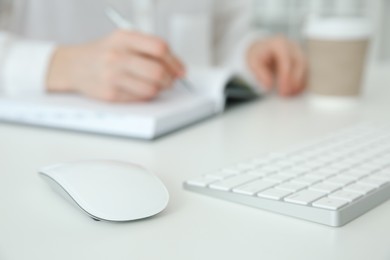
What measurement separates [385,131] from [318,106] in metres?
0.21

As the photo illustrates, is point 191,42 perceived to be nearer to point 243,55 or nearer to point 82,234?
point 243,55

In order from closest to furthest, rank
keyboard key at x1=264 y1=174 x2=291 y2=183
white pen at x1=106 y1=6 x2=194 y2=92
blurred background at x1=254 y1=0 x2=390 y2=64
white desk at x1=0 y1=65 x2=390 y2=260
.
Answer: white desk at x1=0 y1=65 x2=390 y2=260 < keyboard key at x1=264 y1=174 x2=291 y2=183 < white pen at x1=106 y1=6 x2=194 y2=92 < blurred background at x1=254 y1=0 x2=390 y2=64

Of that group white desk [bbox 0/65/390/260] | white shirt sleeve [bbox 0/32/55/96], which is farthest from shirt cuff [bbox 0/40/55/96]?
white desk [bbox 0/65/390/260]

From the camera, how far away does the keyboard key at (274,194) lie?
43cm

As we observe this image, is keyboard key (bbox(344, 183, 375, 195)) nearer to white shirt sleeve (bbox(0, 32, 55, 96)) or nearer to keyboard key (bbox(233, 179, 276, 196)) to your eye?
keyboard key (bbox(233, 179, 276, 196))

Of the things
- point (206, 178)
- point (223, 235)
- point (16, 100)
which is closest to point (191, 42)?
point (16, 100)

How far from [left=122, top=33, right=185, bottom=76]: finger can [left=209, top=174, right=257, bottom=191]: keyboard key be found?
322 mm

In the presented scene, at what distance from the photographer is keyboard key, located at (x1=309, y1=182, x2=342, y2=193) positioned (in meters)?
0.44

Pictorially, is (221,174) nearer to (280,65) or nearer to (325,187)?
(325,187)

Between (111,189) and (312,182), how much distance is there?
16cm

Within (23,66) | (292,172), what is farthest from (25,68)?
(292,172)

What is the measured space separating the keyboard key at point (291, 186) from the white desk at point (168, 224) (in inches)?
1.1

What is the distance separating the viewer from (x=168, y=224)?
1.34 feet

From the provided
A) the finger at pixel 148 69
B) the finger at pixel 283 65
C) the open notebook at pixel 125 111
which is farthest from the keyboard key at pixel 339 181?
the finger at pixel 283 65
